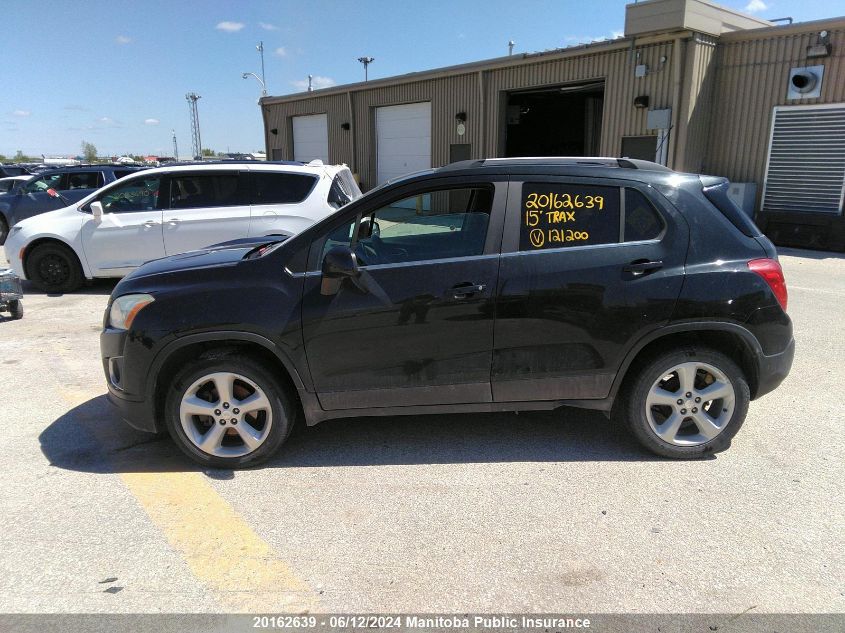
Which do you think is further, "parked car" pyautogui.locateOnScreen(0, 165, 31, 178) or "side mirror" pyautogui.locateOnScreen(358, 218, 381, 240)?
"parked car" pyautogui.locateOnScreen(0, 165, 31, 178)

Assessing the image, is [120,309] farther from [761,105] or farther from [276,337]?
[761,105]

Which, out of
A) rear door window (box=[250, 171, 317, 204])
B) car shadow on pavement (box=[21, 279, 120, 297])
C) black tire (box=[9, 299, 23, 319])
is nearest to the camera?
black tire (box=[9, 299, 23, 319])

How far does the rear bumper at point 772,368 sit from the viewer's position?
11.7ft

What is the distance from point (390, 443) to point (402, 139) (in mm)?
18487

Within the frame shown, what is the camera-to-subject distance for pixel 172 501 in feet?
10.8

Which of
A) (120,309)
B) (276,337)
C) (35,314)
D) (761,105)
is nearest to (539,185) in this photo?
(276,337)

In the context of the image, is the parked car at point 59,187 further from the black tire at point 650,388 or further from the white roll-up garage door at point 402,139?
the black tire at point 650,388

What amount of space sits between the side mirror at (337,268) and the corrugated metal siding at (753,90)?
42.9 feet

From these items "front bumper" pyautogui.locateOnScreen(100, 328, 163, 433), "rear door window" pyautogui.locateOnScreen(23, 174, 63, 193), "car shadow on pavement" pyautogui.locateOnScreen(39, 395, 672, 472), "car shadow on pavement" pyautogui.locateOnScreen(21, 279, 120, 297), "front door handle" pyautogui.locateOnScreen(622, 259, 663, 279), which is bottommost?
"car shadow on pavement" pyautogui.locateOnScreen(39, 395, 672, 472)

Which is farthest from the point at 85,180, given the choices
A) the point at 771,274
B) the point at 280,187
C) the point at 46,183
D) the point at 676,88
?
the point at 771,274

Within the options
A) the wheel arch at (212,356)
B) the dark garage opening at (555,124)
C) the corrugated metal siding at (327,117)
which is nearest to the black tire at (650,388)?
the wheel arch at (212,356)

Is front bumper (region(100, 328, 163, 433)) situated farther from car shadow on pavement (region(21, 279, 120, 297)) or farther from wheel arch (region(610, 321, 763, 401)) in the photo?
car shadow on pavement (region(21, 279, 120, 297))

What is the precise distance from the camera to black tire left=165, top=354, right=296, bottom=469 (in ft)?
11.5

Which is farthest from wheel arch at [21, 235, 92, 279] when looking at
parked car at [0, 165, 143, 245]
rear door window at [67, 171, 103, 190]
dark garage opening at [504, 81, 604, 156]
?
dark garage opening at [504, 81, 604, 156]
